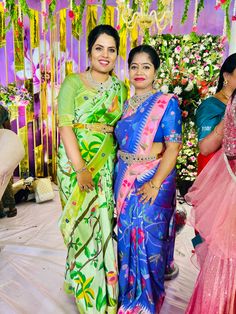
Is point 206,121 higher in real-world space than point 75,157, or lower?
higher

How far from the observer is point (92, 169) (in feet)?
5.81

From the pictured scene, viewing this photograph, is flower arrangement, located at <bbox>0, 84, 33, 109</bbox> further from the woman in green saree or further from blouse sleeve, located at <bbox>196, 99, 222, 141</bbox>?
blouse sleeve, located at <bbox>196, 99, 222, 141</bbox>

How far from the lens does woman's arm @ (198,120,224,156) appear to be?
1.42m

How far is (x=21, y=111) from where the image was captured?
13.8 feet

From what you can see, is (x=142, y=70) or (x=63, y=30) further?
(x=63, y=30)

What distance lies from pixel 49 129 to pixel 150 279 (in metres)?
3.03

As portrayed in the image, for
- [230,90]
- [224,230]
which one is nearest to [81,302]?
[224,230]

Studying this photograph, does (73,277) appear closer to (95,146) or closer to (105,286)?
(105,286)

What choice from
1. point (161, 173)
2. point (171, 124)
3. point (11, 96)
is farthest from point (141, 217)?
point (11, 96)

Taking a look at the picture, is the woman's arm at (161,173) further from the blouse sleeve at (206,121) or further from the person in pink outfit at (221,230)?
the person in pink outfit at (221,230)

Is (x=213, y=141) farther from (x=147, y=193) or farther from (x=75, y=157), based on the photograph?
(x=75, y=157)

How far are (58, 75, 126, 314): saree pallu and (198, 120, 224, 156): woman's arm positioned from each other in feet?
1.61

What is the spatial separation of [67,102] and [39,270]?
1.26 m

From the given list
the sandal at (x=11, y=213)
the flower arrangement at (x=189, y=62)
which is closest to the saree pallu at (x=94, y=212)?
the sandal at (x=11, y=213)
